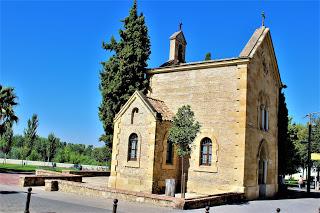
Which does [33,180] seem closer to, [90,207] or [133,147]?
[133,147]

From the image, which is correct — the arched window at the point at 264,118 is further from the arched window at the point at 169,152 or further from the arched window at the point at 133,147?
the arched window at the point at 133,147

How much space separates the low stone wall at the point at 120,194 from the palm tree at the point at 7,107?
17938 millimetres

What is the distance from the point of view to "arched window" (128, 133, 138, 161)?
78.4ft

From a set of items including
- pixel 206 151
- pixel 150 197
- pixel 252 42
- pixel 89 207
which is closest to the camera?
→ pixel 89 207

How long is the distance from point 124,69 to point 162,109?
567 cm

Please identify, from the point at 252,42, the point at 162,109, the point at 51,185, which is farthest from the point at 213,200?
the point at 252,42

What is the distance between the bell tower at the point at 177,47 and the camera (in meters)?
30.4

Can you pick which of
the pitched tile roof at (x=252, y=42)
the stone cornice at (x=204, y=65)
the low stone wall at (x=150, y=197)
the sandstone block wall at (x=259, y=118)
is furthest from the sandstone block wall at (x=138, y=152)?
the pitched tile roof at (x=252, y=42)

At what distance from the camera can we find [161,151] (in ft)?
74.9

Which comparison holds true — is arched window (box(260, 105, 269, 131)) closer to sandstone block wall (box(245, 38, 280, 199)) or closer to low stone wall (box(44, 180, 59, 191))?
sandstone block wall (box(245, 38, 280, 199))

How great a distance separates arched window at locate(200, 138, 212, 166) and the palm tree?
2246 centimetres

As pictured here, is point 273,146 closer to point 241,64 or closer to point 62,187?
point 241,64

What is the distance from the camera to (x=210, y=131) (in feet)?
77.5

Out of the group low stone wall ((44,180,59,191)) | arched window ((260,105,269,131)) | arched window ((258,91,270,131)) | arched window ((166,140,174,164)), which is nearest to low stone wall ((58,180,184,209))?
low stone wall ((44,180,59,191))
